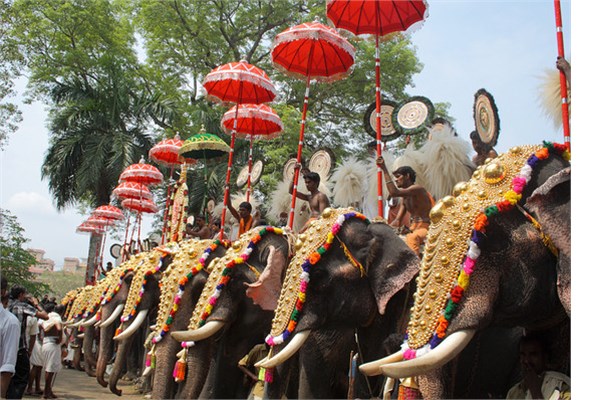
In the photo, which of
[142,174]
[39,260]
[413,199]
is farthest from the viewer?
[39,260]

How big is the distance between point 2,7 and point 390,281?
14.2 meters

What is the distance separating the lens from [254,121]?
10617 mm

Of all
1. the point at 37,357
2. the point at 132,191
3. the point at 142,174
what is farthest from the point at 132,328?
the point at 132,191

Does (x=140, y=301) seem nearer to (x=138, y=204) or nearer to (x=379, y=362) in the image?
(x=379, y=362)

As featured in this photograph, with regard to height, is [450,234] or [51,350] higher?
[450,234]

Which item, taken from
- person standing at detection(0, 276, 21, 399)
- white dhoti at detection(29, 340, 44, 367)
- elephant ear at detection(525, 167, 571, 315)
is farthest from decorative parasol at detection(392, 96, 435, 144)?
white dhoti at detection(29, 340, 44, 367)

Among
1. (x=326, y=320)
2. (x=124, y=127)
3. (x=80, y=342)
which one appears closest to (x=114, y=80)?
(x=124, y=127)

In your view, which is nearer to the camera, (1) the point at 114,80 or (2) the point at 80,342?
(2) the point at 80,342

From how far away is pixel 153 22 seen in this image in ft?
72.1

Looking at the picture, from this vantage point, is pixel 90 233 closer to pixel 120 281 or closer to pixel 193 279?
pixel 120 281

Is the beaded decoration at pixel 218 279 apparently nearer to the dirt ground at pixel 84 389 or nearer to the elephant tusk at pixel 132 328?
the elephant tusk at pixel 132 328

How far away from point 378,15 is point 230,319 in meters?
3.37

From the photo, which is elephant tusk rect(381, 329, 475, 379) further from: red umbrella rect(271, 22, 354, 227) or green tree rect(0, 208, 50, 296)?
green tree rect(0, 208, 50, 296)

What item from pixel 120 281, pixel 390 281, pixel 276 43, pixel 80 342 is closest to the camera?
pixel 390 281
